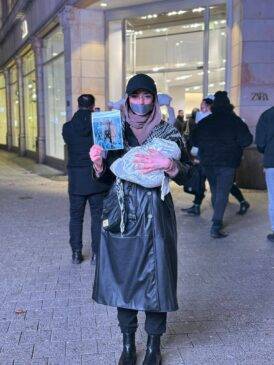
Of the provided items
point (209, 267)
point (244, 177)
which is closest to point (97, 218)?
point (209, 267)

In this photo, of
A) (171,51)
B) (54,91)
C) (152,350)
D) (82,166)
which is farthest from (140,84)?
(54,91)

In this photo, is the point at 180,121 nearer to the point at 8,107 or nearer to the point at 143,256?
the point at 143,256

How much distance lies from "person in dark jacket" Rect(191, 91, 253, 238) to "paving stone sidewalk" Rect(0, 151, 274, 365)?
592 millimetres

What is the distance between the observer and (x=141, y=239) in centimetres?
297

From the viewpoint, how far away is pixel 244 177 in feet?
33.8

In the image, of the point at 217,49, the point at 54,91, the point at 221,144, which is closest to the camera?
the point at 221,144

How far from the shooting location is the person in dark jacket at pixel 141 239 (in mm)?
2971

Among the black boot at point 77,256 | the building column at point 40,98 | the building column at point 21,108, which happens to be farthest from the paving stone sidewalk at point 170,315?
the building column at point 21,108

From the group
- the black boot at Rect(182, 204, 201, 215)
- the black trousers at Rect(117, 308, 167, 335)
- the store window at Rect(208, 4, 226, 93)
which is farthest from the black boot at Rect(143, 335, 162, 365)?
the store window at Rect(208, 4, 226, 93)

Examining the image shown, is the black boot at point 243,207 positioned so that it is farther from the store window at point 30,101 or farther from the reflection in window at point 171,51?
the store window at point 30,101

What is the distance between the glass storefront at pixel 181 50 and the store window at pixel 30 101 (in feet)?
19.0

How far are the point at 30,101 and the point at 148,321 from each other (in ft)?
57.0

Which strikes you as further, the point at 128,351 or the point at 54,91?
the point at 54,91

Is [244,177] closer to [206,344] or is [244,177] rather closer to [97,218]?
[97,218]
